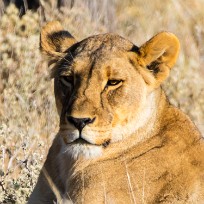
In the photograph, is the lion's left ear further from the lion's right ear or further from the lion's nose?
the lion's right ear

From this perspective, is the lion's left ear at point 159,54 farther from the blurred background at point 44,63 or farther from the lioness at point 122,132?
the blurred background at point 44,63

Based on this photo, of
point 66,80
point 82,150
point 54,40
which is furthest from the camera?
point 54,40

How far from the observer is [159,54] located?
Result: 16.6 feet

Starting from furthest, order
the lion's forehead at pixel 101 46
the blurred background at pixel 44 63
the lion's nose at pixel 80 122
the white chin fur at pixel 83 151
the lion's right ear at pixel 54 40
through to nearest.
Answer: the blurred background at pixel 44 63 → the lion's right ear at pixel 54 40 → the lion's forehead at pixel 101 46 → the white chin fur at pixel 83 151 → the lion's nose at pixel 80 122

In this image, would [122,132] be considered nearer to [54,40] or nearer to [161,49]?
[161,49]

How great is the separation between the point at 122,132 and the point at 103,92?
25 cm

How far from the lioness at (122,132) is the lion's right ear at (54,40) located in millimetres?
257

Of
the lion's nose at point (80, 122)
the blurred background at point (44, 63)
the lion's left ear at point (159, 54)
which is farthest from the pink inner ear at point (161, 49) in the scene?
the blurred background at point (44, 63)

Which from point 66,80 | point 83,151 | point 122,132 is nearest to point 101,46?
point 66,80

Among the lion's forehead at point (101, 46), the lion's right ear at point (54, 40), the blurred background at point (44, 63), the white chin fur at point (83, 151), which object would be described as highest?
the lion's forehead at point (101, 46)

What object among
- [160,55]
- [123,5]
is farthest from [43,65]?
[160,55]

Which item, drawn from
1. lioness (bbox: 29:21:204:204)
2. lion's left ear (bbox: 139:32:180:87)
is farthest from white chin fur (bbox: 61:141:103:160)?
lion's left ear (bbox: 139:32:180:87)

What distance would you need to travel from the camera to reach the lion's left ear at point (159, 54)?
16.4 feet

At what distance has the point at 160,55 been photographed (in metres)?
5.06
